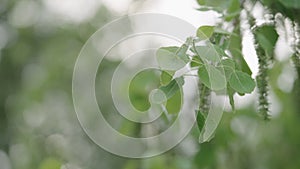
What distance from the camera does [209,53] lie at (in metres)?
0.60

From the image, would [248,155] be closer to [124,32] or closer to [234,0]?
[124,32]

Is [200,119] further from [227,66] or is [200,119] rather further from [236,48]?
[236,48]

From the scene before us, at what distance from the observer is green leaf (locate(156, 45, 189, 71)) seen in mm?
588

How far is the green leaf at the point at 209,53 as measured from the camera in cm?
59

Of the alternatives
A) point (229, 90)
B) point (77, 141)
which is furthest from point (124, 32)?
point (229, 90)

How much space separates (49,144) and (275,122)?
2.15 feet

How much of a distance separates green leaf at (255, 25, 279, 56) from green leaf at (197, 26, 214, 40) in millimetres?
90

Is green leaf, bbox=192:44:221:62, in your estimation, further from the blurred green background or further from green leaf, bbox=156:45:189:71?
the blurred green background

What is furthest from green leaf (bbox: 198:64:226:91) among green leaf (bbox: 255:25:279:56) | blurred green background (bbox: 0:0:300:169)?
blurred green background (bbox: 0:0:300:169)

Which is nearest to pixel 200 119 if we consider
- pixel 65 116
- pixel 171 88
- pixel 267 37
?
pixel 171 88

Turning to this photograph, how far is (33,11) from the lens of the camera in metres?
2.20

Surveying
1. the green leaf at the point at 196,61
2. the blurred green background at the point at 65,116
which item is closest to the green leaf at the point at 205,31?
the green leaf at the point at 196,61

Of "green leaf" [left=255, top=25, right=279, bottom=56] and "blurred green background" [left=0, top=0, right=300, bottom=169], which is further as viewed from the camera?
"blurred green background" [left=0, top=0, right=300, bottom=169]

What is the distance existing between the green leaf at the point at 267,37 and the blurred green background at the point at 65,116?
43cm
